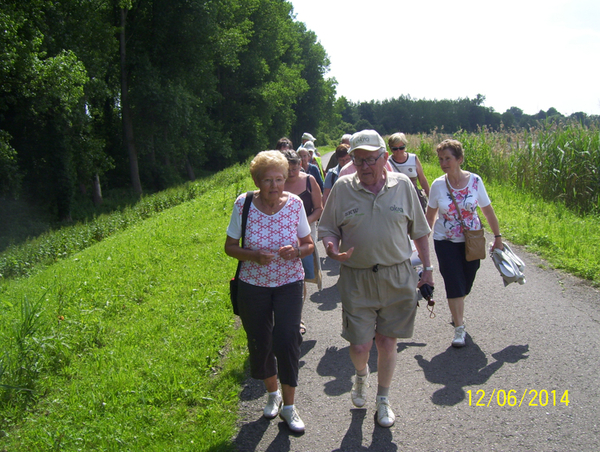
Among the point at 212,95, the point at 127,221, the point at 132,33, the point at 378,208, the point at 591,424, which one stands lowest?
the point at 127,221

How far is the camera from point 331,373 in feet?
14.6

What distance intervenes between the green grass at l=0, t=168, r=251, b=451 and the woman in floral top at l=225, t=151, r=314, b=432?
1.95ft

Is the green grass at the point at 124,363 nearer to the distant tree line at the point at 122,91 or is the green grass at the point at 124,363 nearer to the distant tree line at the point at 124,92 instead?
the distant tree line at the point at 124,92

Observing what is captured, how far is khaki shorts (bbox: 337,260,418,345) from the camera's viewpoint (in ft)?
11.4

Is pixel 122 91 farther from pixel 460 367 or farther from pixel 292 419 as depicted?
pixel 292 419

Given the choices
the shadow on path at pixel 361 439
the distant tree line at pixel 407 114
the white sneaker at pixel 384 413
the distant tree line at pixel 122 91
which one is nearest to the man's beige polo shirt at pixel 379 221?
the white sneaker at pixel 384 413

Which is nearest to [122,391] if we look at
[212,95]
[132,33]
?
[132,33]

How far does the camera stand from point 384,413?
356cm

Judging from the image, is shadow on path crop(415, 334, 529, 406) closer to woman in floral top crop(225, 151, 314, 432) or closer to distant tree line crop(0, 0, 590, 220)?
woman in floral top crop(225, 151, 314, 432)

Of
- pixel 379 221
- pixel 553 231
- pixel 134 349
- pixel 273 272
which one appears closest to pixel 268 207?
pixel 273 272

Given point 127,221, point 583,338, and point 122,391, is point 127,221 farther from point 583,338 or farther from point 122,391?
point 583,338

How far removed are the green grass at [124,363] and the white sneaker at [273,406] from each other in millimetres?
261

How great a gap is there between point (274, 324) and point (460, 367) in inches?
74.4

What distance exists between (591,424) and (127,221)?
18617mm
